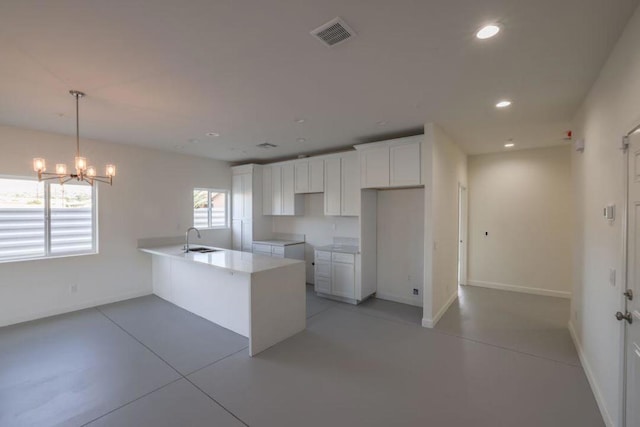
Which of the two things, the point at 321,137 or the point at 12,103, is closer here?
the point at 12,103

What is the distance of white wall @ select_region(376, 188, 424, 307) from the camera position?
466cm

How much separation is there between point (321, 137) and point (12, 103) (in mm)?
3597

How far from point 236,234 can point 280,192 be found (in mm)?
→ 1502

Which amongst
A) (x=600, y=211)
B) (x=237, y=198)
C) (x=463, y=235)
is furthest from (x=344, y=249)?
(x=600, y=211)

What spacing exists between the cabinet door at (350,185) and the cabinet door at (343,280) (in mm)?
915

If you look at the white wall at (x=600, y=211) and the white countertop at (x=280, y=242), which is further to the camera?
the white countertop at (x=280, y=242)

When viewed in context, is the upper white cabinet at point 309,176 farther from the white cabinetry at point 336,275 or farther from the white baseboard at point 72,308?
the white baseboard at point 72,308

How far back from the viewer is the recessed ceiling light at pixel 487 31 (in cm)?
177

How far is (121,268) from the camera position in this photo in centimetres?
485

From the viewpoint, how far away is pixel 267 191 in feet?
20.4

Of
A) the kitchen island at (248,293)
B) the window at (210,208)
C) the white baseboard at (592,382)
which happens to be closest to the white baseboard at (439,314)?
the white baseboard at (592,382)

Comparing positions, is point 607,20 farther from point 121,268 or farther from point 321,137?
point 121,268

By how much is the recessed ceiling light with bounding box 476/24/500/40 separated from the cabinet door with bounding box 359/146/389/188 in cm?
234

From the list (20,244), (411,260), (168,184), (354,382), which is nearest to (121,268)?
(20,244)
